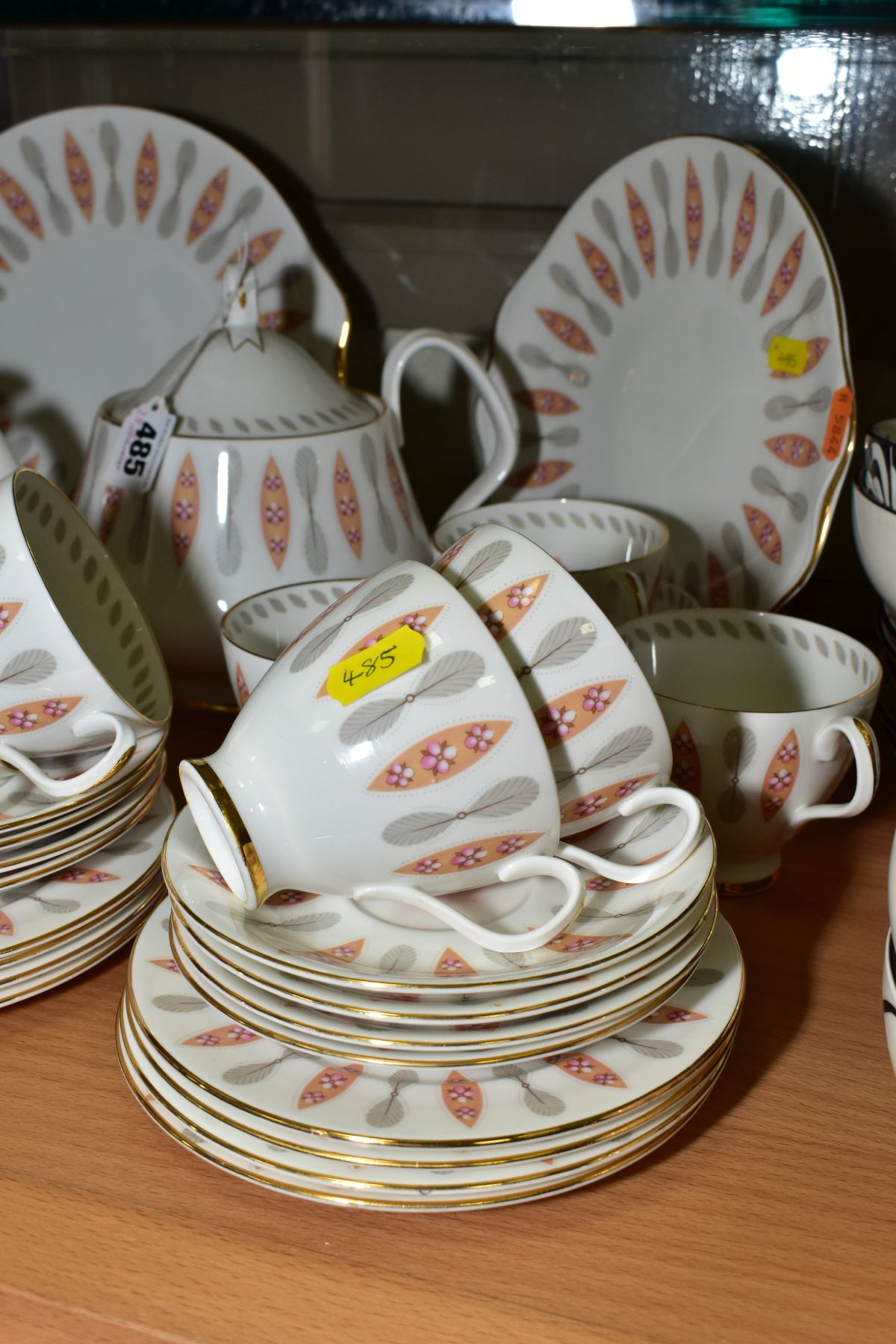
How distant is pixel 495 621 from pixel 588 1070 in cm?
17

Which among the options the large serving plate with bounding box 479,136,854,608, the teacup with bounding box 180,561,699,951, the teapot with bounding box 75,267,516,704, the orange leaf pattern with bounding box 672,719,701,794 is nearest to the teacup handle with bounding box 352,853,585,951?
the teacup with bounding box 180,561,699,951

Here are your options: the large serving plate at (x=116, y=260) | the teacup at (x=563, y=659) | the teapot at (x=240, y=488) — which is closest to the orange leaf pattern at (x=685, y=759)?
the teacup at (x=563, y=659)

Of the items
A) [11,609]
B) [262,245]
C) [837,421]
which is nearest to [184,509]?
[11,609]

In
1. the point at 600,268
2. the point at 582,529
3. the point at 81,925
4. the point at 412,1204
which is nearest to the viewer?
the point at 412,1204

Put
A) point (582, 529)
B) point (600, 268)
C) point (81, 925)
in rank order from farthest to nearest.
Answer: point (600, 268) → point (582, 529) → point (81, 925)

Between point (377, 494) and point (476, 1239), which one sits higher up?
point (377, 494)

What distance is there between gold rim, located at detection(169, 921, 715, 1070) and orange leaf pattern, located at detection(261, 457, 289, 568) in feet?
0.99

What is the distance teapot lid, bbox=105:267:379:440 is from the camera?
74 centimetres

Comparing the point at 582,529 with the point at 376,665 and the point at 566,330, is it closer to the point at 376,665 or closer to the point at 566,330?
the point at 566,330

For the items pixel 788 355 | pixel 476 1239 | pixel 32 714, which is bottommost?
pixel 476 1239

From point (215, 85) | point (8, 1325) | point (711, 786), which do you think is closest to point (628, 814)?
point (711, 786)

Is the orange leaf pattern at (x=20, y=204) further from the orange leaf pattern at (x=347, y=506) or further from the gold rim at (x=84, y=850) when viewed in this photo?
the gold rim at (x=84, y=850)

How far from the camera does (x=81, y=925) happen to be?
0.57 meters

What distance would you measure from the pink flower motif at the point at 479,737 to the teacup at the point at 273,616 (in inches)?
7.8
